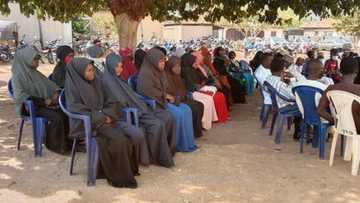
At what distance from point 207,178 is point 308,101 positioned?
1.60 meters

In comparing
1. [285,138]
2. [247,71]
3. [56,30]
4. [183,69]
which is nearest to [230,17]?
[247,71]

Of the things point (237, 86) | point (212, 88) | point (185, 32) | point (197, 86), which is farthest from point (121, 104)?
point (185, 32)

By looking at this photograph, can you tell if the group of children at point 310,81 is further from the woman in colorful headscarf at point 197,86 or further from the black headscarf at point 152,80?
the black headscarf at point 152,80

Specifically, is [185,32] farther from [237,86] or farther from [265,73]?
[265,73]

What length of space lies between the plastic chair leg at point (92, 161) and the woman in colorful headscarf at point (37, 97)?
103cm

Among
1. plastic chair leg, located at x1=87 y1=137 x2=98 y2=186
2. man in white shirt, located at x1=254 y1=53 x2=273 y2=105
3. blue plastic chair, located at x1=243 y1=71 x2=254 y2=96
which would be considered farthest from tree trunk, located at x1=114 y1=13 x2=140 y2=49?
plastic chair leg, located at x1=87 y1=137 x2=98 y2=186

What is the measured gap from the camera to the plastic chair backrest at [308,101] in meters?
5.52

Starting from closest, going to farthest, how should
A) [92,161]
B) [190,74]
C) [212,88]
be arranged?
[92,161] → [190,74] → [212,88]

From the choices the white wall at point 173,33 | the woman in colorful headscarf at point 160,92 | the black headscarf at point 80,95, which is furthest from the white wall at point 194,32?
the black headscarf at point 80,95

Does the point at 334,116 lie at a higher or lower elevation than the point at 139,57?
lower

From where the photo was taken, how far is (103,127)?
15.4 ft

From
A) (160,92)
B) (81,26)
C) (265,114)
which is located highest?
(81,26)

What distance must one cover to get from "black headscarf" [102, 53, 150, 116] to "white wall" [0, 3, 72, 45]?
25.1 metres

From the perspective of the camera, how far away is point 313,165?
5.42 meters
